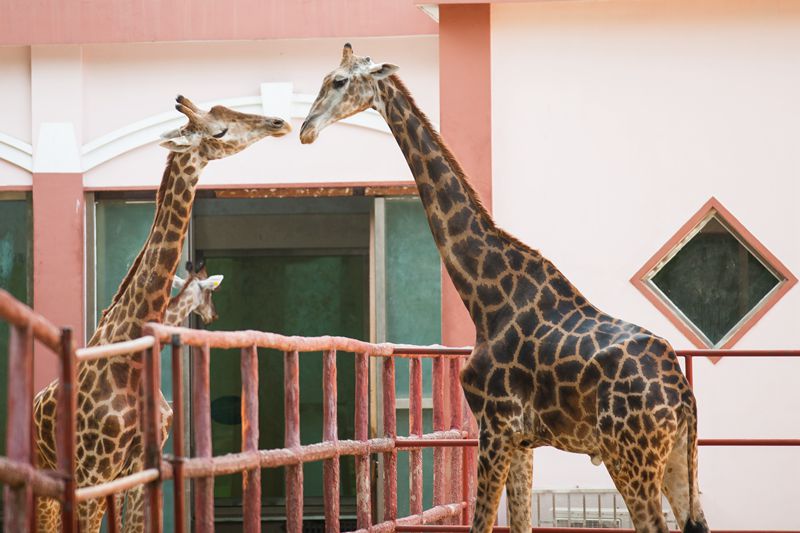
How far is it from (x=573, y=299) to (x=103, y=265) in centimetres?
496

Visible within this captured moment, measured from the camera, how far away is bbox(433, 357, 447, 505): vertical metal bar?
21.7 ft

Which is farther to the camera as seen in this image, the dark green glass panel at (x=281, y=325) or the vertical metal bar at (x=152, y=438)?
the dark green glass panel at (x=281, y=325)

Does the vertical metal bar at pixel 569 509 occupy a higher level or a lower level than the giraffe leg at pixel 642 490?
lower

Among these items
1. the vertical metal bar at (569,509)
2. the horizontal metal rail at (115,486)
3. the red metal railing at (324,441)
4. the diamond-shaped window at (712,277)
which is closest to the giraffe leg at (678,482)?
the red metal railing at (324,441)

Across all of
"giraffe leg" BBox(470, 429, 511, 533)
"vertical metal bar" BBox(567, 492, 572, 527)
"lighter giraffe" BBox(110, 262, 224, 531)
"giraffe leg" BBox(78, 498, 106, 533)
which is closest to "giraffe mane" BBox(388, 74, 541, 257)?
"giraffe leg" BBox(470, 429, 511, 533)

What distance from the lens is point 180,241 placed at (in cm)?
573

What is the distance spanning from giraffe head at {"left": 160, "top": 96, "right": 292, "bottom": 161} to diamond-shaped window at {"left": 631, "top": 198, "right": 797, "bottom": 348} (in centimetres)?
272

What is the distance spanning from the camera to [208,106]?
8688 mm

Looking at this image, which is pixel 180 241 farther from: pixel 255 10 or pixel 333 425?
pixel 255 10

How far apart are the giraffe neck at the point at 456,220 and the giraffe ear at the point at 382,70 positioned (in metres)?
0.03

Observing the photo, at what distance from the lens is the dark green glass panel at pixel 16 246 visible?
883 cm

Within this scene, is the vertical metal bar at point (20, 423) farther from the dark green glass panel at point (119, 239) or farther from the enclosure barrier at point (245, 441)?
the dark green glass panel at point (119, 239)

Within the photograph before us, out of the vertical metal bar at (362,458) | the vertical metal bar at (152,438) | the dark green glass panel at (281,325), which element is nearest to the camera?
the vertical metal bar at (152,438)

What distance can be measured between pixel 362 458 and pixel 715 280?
3.02m
